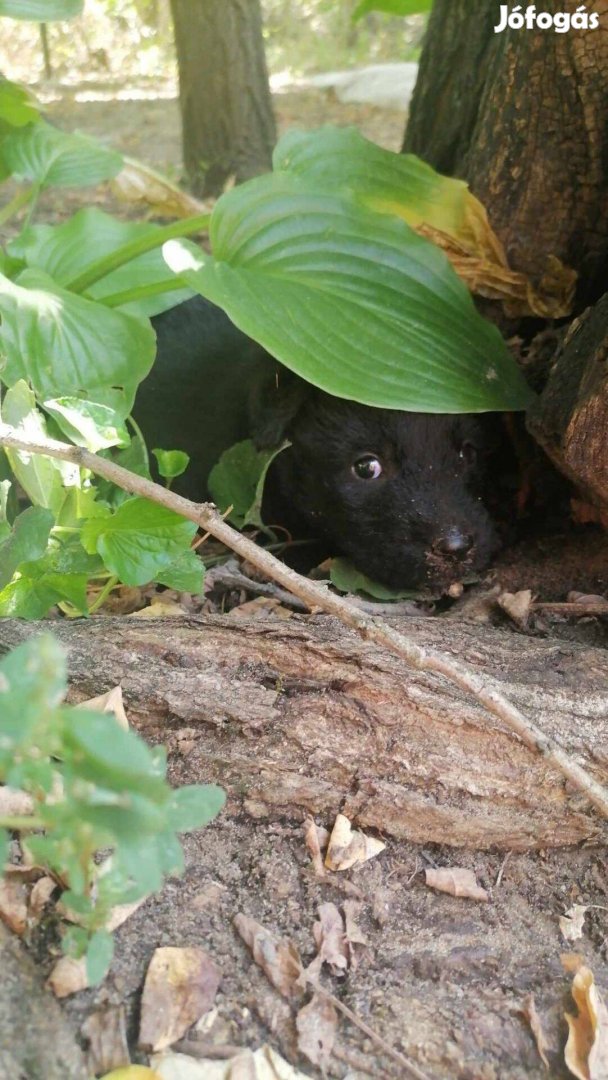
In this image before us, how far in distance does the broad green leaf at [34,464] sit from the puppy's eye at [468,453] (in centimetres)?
117

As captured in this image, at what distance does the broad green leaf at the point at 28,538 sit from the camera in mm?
1570

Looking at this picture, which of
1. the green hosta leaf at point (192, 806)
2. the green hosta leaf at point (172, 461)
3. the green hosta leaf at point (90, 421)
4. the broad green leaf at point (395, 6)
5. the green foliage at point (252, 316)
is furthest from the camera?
the broad green leaf at point (395, 6)

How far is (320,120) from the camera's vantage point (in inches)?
261

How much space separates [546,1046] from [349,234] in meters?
1.84

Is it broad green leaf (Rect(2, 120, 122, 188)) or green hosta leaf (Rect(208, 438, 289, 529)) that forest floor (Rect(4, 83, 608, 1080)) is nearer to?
green hosta leaf (Rect(208, 438, 289, 529))

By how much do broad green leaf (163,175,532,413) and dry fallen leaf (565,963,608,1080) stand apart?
50.2 inches

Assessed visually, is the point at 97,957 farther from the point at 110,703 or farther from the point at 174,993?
the point at 110,703

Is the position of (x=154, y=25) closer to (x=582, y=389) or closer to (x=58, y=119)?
(x=58, y=119)

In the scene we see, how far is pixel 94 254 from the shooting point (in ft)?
8.83

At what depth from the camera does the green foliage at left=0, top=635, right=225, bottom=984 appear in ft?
2.62

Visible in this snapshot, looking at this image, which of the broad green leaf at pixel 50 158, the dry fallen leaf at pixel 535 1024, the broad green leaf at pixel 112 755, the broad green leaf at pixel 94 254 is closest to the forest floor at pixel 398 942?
the dry fallen leaf at pixel 535 1024

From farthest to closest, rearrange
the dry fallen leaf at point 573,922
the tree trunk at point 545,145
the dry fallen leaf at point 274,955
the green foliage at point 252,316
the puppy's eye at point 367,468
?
1. the puppy's eye at point 367,468
2. the tree trunk at point 545,145
3. the green foliage at point 252,316
4. the dry fallen leaf at point 573,922
5. the dry fallen leaf at point 274,955

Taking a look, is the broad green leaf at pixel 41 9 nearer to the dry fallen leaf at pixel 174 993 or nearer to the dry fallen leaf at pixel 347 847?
the dry fallen leaf at pixel 347 847

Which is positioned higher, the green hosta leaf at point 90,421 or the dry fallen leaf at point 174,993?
the green hosta leaf at point 90,421
